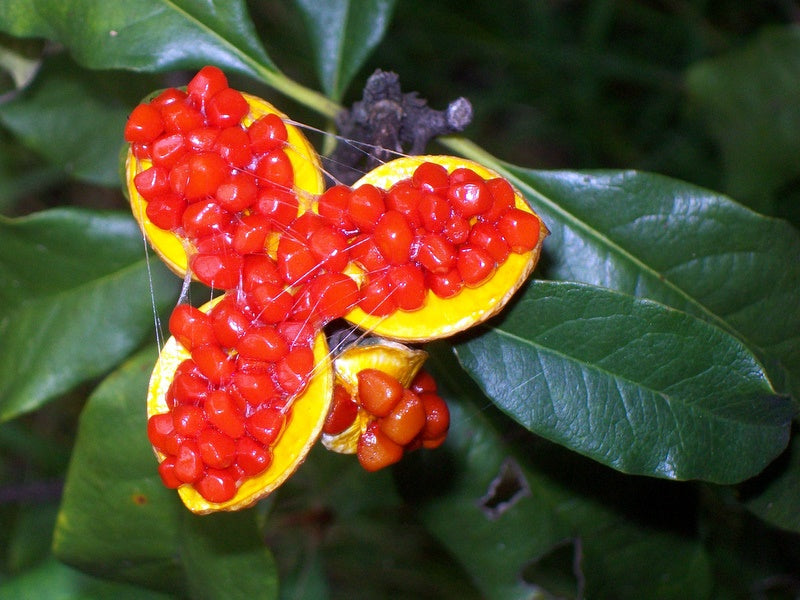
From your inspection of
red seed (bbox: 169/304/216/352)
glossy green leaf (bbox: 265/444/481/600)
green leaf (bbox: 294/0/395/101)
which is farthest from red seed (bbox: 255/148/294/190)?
glossy green leaf (bbox: 265/444/481/600)

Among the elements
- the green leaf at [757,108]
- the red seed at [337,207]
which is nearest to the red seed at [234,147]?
the red seed at [337,207]

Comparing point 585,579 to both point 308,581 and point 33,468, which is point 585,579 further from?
point 33,468

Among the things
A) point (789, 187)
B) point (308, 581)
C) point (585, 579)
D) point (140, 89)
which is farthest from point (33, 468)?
point (789, 187)

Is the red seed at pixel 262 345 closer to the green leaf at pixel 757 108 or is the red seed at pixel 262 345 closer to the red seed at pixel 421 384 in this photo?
the red seed at pixel 421 384

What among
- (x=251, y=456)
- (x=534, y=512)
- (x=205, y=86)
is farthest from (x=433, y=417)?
(x=534, y=512)

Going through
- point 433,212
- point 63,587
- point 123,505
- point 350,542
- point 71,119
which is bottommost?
point 350,542

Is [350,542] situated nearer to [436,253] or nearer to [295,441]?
[295,441]
